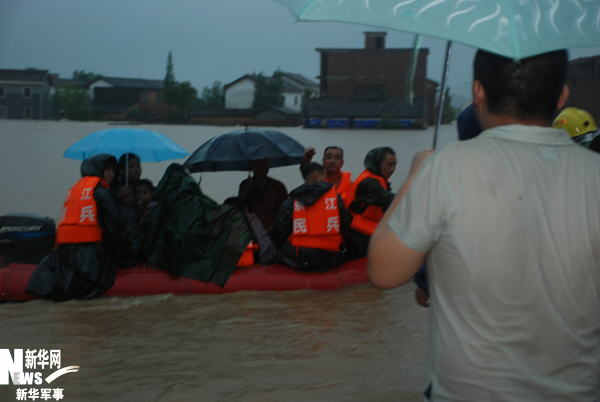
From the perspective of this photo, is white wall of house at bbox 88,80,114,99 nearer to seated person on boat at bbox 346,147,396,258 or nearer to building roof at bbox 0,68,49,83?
building roof at bbox 0,68,49,83

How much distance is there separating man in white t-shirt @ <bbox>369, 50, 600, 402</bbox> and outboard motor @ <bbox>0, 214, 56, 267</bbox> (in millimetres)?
5574

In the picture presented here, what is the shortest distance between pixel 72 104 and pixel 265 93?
28.5ft

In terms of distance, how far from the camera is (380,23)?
178cm

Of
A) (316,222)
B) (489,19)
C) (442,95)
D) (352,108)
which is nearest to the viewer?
(489,19)

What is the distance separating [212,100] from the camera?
20734 millimetres

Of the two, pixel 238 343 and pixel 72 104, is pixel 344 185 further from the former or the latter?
pixel 72 104

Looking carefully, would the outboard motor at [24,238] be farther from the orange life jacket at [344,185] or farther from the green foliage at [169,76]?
the green foliage at [169,76]

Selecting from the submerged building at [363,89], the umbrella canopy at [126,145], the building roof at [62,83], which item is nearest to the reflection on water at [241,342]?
the umbrella canopy at [126,145]

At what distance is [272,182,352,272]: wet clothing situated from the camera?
19.8 ft

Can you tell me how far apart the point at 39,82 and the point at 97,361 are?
2374 centimetres

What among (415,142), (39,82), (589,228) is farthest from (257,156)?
(39,82)

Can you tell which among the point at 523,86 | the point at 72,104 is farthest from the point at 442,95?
the point at 72,104

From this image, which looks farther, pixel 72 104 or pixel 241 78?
pixel 72 104

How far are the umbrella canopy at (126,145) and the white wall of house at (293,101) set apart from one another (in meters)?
14.1
